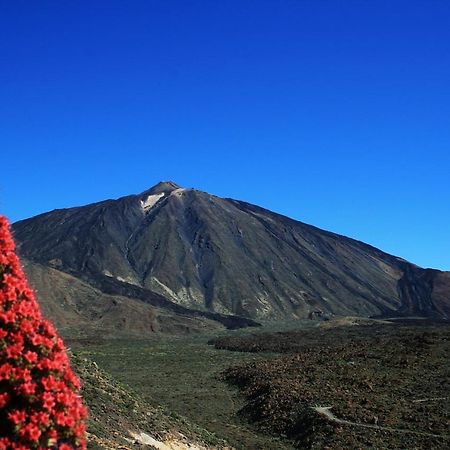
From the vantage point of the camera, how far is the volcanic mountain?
133375mm

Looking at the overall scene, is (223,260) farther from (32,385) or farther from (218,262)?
(32,385)

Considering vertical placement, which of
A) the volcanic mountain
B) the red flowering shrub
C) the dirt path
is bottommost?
the dirt path

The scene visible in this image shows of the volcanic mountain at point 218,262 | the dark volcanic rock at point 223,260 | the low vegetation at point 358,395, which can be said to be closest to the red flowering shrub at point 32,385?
the low vegetation at point 358,395

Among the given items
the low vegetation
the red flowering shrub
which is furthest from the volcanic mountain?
the red flowering shrub

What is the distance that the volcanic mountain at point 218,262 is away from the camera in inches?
5251

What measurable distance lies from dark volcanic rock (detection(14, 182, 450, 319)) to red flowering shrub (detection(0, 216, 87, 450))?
112 m

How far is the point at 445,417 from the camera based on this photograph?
2492 centimetres

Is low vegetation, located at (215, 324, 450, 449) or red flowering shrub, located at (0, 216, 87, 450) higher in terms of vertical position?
red flowering shrub, located at (0, 216, 87, 450)

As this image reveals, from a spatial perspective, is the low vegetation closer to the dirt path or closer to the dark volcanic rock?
the dirt path

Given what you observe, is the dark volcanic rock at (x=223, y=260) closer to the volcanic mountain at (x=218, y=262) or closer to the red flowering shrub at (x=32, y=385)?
the volcanic mountain at (x=218, y=262)

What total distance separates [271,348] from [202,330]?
3328cm

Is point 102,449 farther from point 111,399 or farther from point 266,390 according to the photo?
point 266,390

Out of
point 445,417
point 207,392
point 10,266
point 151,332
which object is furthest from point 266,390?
point 151,332

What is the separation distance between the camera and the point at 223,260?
151125 millimetres
